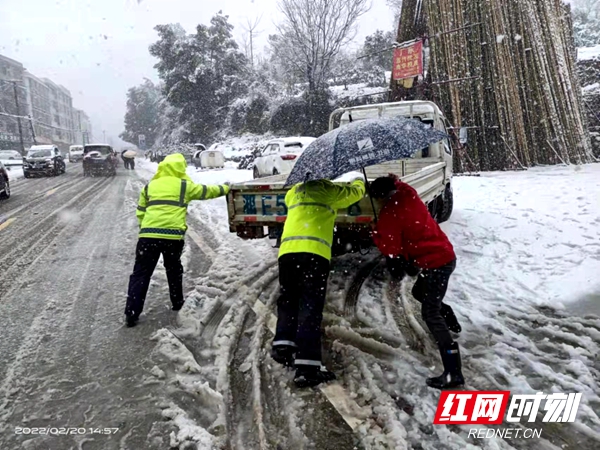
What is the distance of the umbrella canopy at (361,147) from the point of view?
305cm

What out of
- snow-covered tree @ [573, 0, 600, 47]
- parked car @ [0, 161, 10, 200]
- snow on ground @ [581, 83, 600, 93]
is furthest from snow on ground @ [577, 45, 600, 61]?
parked car @ [0, 161, 10, 200]

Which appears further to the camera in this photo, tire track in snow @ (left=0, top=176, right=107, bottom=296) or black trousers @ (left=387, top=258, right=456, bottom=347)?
tire track in snow @ (left=0, top=176, right=107, bottom=296)

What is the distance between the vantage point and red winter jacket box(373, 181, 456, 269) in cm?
310

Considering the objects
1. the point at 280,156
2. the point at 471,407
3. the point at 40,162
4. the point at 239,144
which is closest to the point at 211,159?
the point at 239,144

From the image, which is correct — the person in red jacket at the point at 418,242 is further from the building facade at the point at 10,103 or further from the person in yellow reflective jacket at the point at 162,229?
the building facade at the point at 10,103

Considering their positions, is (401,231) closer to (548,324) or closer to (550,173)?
(548,324)

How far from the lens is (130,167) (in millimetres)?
32844

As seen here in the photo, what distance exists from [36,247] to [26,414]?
5.18m

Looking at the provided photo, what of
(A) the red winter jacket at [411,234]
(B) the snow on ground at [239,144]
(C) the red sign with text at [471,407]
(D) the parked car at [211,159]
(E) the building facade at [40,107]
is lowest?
(C) the red sign with text at [471,407]

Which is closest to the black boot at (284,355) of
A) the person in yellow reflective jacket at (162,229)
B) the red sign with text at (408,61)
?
the person in yellow reflective jacket at (162,229)

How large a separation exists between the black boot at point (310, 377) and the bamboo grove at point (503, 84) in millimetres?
12469

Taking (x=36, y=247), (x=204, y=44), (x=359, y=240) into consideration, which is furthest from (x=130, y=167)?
(x=359, y=240)

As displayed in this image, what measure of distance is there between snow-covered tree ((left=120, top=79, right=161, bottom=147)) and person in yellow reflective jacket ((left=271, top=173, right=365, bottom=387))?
65.7 metres

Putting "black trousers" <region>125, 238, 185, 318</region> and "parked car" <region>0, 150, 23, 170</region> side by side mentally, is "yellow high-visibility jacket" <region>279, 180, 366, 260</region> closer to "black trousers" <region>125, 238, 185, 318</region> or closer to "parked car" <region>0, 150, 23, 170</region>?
"black trousers" <region>125, 238, 185, 318</region>
